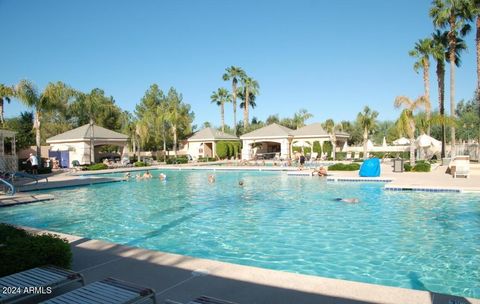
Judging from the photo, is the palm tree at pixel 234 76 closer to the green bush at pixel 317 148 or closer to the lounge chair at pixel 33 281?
the green bush at pixel 317 148

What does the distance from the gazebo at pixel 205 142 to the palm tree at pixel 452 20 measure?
982 inches

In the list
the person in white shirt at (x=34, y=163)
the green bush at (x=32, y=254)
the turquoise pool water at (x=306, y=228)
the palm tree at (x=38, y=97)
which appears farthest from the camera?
the palm tree at (x=38, y=97)

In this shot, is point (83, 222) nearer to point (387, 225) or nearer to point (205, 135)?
point (387, 225)

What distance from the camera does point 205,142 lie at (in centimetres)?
4559

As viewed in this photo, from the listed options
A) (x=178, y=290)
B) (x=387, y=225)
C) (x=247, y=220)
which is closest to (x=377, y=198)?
(x=387, y=225)

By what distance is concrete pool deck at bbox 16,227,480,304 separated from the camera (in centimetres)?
400

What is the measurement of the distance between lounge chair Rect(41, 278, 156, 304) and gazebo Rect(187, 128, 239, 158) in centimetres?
4076

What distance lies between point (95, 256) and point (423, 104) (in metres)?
23.4

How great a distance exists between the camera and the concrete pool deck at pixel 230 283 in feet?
13.1

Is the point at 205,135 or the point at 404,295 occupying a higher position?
the point at 205,135

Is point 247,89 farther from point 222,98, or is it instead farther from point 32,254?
point 32,254

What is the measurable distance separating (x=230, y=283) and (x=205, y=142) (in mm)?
41393

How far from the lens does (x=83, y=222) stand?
11.0 m

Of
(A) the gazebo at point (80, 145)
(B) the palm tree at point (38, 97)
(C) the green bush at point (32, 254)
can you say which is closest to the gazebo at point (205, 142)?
(A) the gazebo at point (80, 145)
